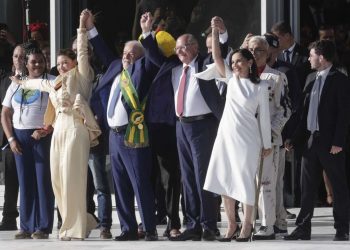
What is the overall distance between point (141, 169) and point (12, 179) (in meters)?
2.27

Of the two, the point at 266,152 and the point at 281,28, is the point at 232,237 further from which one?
the point at 281,28

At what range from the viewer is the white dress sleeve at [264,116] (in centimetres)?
1212

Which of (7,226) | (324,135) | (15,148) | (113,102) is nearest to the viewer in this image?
(324,135)

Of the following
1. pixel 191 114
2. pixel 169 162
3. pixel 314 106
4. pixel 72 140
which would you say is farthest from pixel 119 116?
pixel 314 106

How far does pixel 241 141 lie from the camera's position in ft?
39.9

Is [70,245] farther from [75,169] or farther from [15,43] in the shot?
[15,43]

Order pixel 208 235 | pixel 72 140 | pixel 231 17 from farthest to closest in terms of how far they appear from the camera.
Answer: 1. pixel 231 17
2. pixel 72 140
3. pixel 208 235

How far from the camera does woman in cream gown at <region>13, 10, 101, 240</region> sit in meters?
12.8

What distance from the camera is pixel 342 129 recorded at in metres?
12.3

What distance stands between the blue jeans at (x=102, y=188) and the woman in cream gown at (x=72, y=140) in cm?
25

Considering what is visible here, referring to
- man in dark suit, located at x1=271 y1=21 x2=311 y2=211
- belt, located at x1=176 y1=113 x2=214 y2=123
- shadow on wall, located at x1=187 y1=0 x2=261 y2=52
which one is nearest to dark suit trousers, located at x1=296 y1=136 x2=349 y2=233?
belt, located at x1=176 y1=113 x2=214 y2=123

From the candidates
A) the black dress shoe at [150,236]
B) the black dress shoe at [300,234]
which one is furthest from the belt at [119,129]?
the black dress shoe at [300,234]

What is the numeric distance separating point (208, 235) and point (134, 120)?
128cm

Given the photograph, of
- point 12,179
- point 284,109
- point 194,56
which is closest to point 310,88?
point 284,109
